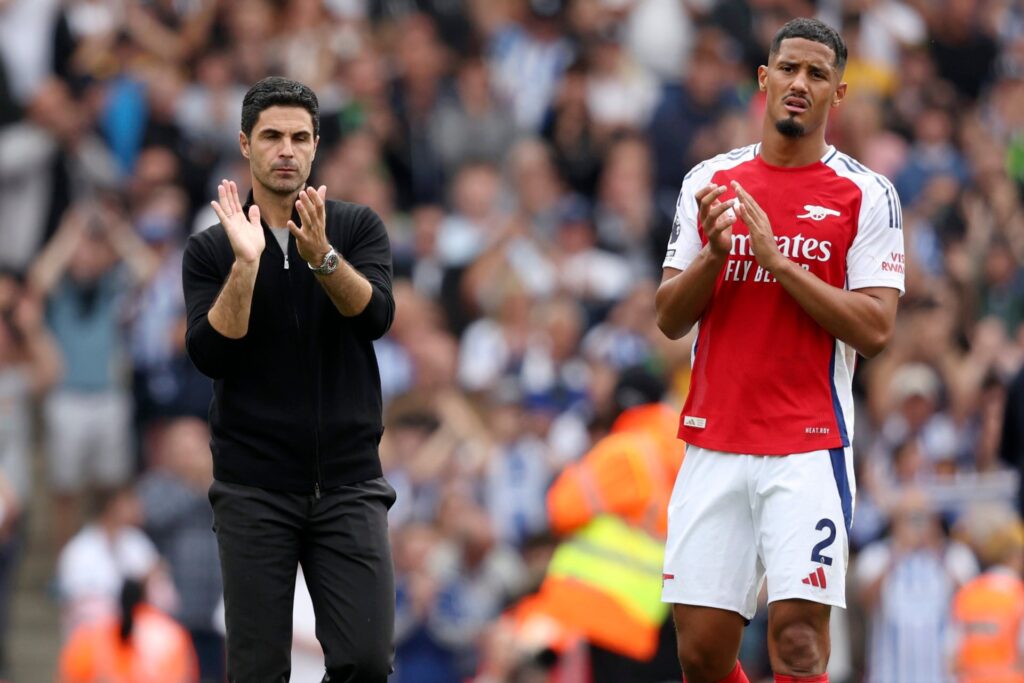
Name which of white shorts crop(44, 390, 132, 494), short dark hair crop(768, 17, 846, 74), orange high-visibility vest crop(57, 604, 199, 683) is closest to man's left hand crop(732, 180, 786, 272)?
short dark hair crop(768, 17, 846, 74)

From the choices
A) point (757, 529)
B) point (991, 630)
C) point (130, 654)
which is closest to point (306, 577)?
point (757, 529)

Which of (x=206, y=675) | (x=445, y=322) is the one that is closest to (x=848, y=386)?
(x=206, y=675)

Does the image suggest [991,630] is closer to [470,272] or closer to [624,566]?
[624,566]

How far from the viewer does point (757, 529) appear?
7.83 metres

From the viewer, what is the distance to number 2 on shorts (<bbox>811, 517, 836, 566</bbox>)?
24.9 feet

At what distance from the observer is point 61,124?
53.5 feet

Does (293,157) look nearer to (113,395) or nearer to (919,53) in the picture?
(113,395)

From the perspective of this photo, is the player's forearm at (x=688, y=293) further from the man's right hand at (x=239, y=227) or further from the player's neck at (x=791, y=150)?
the man's right hand at (x=239, y=227)

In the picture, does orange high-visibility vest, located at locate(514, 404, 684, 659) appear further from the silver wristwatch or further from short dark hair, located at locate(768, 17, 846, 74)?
the silver wristwatch

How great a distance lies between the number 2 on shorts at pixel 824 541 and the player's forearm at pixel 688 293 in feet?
3.00

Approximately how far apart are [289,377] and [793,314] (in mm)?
1954

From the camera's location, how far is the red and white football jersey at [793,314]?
25.4 ft

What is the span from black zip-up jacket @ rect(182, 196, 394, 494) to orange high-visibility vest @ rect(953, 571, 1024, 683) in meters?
5.96

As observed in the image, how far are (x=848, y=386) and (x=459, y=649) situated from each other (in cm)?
629
